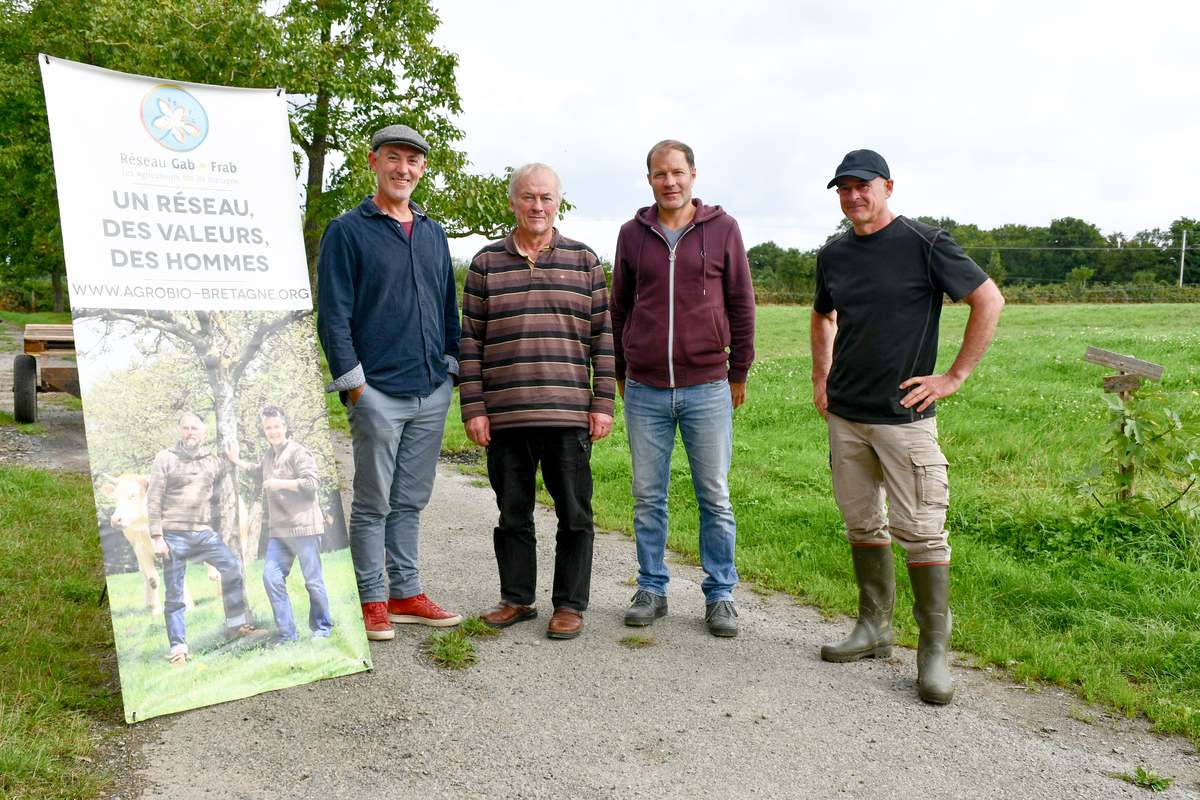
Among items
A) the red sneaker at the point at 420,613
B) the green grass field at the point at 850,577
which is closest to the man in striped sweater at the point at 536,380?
the red sneaker at the point at 420,613

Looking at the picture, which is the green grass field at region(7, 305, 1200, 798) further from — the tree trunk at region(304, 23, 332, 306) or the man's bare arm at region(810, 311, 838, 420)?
the tree trunk at region(304, 23, 332, 306)

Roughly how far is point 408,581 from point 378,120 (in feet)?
40.7

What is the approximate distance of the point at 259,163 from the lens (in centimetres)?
369

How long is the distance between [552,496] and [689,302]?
3.90ft

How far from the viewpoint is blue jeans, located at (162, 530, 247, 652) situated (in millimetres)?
3230

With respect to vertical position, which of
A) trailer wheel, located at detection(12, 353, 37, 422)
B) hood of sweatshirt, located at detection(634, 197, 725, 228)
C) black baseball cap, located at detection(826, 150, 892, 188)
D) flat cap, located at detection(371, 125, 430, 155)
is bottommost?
trailer wheel, located at detection(12, 353, 37, 422)

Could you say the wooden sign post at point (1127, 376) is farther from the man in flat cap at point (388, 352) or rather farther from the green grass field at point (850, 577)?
the man in flat cap at point (388, 352)

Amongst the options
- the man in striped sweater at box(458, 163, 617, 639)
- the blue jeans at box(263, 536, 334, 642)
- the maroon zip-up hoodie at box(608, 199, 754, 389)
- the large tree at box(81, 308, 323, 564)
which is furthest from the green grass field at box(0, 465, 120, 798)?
the maroon zip-up hoodie at box(608, 199, 754, 389)

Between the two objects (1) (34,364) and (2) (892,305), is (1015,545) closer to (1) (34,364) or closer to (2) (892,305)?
(2) (892,305)

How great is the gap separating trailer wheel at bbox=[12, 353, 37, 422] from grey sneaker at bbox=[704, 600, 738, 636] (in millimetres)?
9519

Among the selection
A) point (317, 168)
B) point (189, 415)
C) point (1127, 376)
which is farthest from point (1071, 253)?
point (189, 415)

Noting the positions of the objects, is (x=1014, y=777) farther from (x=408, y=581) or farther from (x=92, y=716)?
(x=92, y=716)

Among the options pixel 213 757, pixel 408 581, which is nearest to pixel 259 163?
pixel 408 581

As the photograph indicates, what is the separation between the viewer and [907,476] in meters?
3.61
